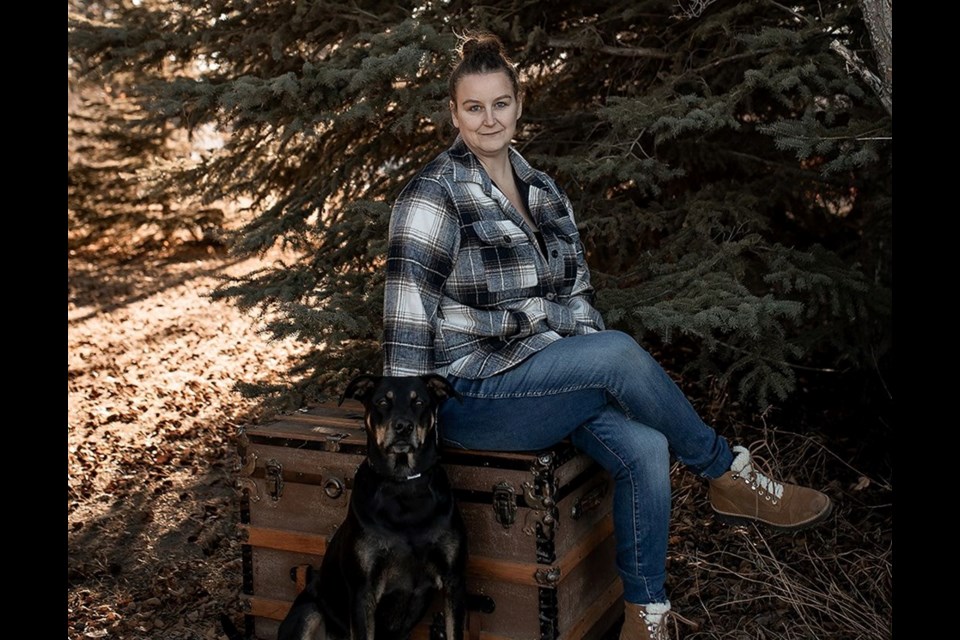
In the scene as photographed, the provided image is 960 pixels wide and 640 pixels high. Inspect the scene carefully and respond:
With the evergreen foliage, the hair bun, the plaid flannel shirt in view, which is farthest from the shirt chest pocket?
the evergreen foliage

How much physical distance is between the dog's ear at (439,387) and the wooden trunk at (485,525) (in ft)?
0.87

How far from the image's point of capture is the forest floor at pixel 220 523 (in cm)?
389

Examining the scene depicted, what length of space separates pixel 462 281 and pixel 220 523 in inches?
106

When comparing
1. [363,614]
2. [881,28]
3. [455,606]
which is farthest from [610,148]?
[363,614]

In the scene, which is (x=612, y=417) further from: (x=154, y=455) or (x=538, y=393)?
(x=154, y=455)

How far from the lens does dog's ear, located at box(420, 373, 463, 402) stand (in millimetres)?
3018

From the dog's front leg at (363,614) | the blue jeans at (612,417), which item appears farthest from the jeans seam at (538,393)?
the dog's front leg at (363,614)

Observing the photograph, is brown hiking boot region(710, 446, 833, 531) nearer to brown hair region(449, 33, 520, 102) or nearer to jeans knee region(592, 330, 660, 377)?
jeans knee region(592, 330, 660, 377)

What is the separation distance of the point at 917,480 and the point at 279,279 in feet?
10.1

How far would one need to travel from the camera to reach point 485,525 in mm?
3234

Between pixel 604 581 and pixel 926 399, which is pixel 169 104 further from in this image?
pixel 926 399

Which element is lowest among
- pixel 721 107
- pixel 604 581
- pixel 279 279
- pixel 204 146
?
pixel 604 581
